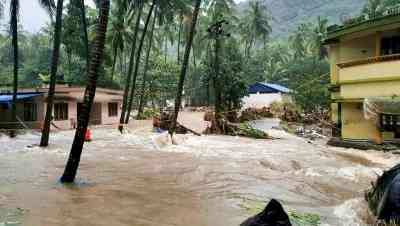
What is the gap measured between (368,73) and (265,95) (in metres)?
33.1

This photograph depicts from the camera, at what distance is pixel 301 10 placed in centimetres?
15788

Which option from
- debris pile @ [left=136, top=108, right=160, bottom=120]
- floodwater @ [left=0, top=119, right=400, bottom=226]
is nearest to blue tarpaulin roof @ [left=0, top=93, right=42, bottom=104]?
floodwater @ [left=0, top=119, right=400, bottom=226]

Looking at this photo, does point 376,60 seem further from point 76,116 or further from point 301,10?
point 301,10

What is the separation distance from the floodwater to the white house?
30.3m

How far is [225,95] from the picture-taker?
38219 mm

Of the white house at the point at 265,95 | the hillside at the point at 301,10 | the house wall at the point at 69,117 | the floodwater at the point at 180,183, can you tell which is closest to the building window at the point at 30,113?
the house wall at the point at 69,117

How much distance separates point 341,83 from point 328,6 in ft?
474

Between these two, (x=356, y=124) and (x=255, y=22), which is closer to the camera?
(x=356, y=124)

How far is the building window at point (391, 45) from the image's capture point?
20.1 m

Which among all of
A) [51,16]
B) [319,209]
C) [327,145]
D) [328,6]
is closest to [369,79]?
[327,145]

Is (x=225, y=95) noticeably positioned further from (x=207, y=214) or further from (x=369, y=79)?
(x=207, y=214)

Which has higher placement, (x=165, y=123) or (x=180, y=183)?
(x=165, y=123)

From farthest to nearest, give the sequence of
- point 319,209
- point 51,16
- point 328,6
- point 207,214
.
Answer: point 328,6 < point 51,16 < point 319,209 < point 207,214

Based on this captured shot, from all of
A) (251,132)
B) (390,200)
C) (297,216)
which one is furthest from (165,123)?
(390,200)
